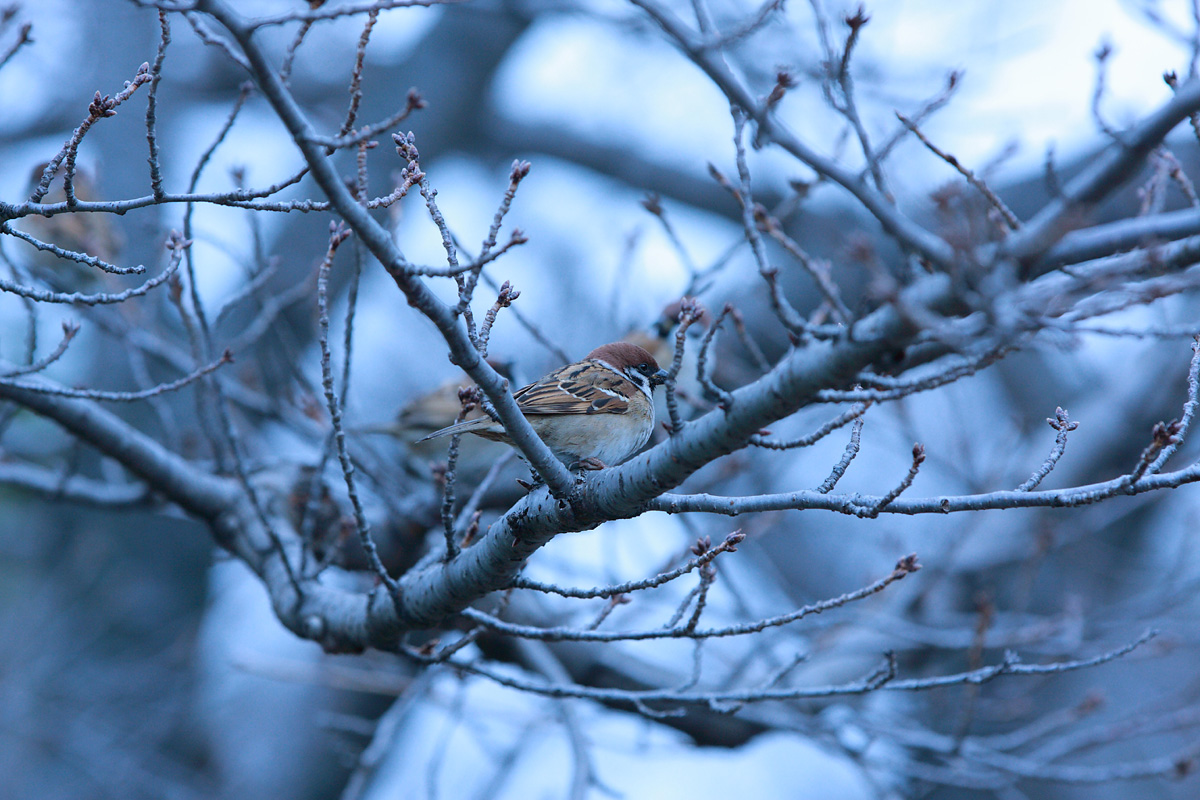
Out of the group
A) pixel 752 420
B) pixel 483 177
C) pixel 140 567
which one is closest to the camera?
pixel 752 420

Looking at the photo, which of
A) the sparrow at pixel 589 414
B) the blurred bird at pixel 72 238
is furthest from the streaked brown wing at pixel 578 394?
the blurred bird at pixel 72 238

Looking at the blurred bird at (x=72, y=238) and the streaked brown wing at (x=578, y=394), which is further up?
the blurred bird at (x=72, y=238)

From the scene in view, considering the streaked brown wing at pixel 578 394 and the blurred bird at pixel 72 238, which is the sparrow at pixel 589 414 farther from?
the blurred bird at pixel 72 238

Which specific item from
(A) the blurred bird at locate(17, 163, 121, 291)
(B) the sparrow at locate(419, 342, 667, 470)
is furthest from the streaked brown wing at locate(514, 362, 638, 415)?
(A) the blurred bird at locate(17, 163, 121, 291)

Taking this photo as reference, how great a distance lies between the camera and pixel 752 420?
5.77 feet

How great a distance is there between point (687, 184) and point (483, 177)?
2528 millimetres

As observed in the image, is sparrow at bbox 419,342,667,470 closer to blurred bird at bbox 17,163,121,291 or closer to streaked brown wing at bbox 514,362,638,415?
streaked brown wing at bbox 514,362,638,415

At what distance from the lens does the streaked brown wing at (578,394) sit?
3426mm

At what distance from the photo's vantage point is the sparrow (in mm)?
3344

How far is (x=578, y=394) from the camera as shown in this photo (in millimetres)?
3504

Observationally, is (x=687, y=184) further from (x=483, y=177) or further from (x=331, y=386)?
(x=331, y=386)

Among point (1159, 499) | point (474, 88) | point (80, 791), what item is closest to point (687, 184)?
point (474, 88)

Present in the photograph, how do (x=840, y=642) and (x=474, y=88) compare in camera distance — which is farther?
(x=474, y=88)

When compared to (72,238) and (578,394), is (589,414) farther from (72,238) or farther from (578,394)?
(72,238)
